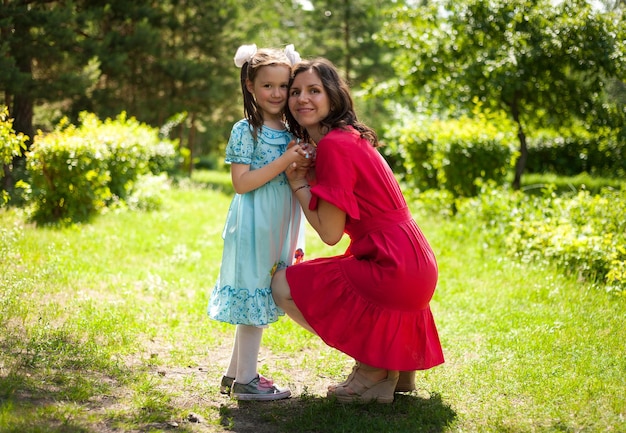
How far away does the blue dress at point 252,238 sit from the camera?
3404mm

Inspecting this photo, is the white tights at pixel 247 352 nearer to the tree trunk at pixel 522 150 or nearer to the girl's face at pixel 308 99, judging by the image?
the girl's face at pixel 308 99

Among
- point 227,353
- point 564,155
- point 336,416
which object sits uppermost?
A: point 564,155

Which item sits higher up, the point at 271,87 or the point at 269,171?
the point at 271,87

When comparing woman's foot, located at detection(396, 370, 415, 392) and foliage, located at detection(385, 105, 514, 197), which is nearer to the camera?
woman's foot, located at detection(396, 370, 415, 392)

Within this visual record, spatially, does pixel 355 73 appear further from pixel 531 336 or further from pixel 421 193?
pixel 531 336

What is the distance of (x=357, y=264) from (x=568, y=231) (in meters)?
3.55

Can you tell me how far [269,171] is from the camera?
3.33 meters

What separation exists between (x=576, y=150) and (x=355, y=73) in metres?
8.03

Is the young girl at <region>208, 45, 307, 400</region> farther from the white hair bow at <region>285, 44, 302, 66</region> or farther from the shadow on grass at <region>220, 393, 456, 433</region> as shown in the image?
the shadow on grass at <region>220, 393, 456, 433</region>

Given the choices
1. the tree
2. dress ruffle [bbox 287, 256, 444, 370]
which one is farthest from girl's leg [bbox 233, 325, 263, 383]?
the tree

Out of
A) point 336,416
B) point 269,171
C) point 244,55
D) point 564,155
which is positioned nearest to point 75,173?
point 244,55

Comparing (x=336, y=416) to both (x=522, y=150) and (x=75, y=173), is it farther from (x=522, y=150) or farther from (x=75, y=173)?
(x=522, y=150)

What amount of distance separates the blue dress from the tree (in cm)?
651

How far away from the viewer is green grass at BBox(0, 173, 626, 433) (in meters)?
3.20
